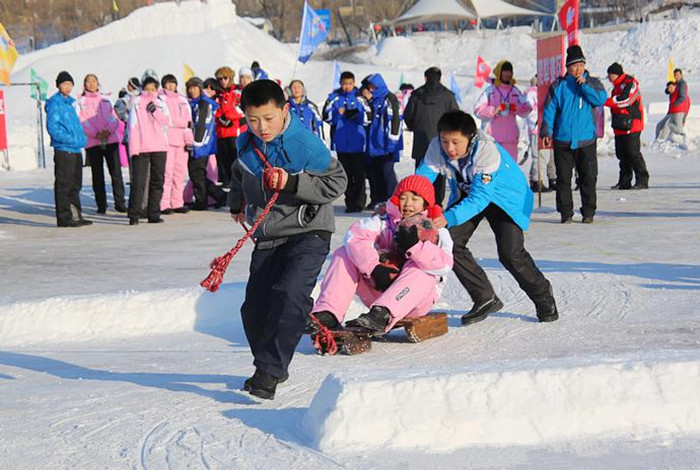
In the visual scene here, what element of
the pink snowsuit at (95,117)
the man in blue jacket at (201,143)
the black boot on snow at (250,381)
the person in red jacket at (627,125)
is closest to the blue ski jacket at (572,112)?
the person in red jacket at (627,125)

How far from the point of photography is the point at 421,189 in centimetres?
601

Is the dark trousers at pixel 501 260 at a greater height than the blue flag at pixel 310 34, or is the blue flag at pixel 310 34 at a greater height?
the blue flag at pixel 310 34

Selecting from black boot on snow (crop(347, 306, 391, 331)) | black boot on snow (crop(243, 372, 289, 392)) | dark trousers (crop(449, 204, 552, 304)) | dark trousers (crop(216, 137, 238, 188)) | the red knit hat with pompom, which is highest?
the red knit hat with pompom

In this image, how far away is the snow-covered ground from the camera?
4.14m

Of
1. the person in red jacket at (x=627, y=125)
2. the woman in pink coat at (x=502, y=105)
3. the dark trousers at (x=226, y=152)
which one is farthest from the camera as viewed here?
the person in red jacket at (x=627, y=125)

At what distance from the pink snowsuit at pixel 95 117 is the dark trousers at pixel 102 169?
176mm

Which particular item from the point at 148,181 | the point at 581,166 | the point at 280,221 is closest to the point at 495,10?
the point at 148,181

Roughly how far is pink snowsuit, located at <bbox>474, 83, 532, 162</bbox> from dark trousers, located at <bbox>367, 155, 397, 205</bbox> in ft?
4.71

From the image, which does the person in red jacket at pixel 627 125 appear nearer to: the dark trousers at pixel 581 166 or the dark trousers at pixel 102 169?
the dark trousers at pixel 581 166

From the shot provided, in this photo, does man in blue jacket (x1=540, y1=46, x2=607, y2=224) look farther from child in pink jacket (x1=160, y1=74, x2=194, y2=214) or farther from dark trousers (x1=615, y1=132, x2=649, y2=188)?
child in pink jacket (x1=160, y1=74, x2=194, y2=214)

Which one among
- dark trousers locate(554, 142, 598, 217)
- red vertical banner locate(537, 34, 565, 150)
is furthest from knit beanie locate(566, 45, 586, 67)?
red vertical banner locate(537, 34, 565, 150)

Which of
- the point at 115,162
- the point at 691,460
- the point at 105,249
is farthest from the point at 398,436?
the point at 115,162

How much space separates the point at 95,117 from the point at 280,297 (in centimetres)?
892

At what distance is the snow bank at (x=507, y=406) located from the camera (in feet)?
13.6
